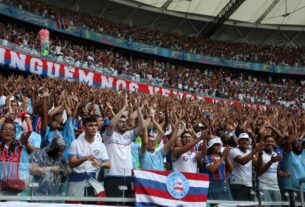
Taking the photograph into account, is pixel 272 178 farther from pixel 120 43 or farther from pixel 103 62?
pixel 120 43

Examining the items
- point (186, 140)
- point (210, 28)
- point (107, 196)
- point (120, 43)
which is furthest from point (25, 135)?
point (210, 28)

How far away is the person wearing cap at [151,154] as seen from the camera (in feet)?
16.8

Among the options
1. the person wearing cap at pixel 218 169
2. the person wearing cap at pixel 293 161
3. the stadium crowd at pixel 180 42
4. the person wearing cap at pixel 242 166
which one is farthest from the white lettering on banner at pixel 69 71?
the person wearing cap at pixel 242 166

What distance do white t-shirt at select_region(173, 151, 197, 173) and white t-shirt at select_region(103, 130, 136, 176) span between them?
68 cm

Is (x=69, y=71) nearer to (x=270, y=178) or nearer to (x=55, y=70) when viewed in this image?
(x=55, y=70)

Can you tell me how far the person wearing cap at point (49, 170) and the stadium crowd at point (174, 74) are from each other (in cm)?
1359

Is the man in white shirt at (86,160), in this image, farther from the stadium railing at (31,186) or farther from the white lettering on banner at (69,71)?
the white lettering on banner at (69,71)

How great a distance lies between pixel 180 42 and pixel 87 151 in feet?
84.0

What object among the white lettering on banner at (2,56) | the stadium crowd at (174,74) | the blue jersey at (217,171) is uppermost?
the stadium crowd at (174,74)

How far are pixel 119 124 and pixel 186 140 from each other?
931 millimetres

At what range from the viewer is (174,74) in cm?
2447

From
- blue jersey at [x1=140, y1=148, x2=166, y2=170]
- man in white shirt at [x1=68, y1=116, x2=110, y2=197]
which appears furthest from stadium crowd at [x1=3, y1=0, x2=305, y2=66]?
man in white shirt at [x1=68, y1=116, x2=110, y2=197]

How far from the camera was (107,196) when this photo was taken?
167 inches

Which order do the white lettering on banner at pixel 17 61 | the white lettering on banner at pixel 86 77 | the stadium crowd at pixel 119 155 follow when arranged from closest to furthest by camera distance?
the stadium crowd at pixel 119 155
the white lettering on banner at pixel 17 61
the white lettering on banner at pixel 86 77
